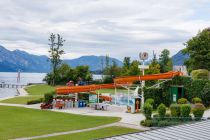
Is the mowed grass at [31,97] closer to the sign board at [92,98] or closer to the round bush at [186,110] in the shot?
the sign board at [92,98]

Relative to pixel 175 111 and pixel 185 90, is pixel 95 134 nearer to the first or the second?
pixel 175 111

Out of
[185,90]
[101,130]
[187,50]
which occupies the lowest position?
[101,130]

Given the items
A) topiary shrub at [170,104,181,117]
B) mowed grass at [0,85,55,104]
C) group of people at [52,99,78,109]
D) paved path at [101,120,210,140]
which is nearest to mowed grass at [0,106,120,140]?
group of people at [52,99,78,109]

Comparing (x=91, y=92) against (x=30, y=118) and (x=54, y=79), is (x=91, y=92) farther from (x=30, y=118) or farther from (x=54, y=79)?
(x=54, y=79)

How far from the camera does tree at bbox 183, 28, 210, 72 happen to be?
5400 cm

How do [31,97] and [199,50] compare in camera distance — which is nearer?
[31,97]

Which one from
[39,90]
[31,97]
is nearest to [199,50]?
[31,97]

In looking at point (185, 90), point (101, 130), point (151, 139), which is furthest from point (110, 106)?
point (151, 139)

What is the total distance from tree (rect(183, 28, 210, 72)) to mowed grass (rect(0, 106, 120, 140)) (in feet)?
84.9

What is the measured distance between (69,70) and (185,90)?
50603 millimetres

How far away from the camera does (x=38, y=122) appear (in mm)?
29969

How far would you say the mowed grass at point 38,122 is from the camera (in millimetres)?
25344

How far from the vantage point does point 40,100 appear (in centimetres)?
4609

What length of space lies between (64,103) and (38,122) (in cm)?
1145
